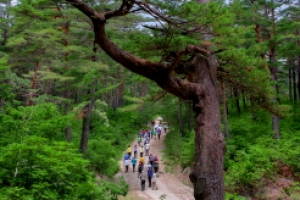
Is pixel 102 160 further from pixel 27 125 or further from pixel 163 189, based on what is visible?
pixel 27 125

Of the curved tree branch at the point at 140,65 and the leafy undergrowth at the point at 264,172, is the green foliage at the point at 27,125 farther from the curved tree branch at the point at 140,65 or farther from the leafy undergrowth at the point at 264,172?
the leafy undergrowth at the point at 264,172

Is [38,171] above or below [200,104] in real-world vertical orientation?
below

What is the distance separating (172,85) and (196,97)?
529 mm

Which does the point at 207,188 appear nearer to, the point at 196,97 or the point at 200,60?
the point at 196,97

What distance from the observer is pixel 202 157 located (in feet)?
13.5

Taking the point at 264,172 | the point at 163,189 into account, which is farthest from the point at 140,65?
the point at 163,189

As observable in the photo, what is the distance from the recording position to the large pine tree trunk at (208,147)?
13.2 feet

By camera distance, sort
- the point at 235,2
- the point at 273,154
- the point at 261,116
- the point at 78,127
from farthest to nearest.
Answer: the point at 78,127 < the point at 261,116 < the point at 273,154 < the point at 235,2

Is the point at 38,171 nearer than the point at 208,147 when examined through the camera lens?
No

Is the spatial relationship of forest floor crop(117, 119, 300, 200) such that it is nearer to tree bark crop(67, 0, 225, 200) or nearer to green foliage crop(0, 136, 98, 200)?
green foliage crop(0, 136, 98, 200)

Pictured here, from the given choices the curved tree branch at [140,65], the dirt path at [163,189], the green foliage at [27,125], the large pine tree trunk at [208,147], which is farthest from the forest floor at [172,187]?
A: the curved tree branch at [140,65]

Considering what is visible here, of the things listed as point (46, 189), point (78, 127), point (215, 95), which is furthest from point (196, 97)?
point (78, 127)

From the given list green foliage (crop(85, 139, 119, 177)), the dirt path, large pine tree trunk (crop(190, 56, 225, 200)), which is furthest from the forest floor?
large pine tree trunk (crop(190, 56, 225, 200))

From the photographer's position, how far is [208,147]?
414 centimetres
